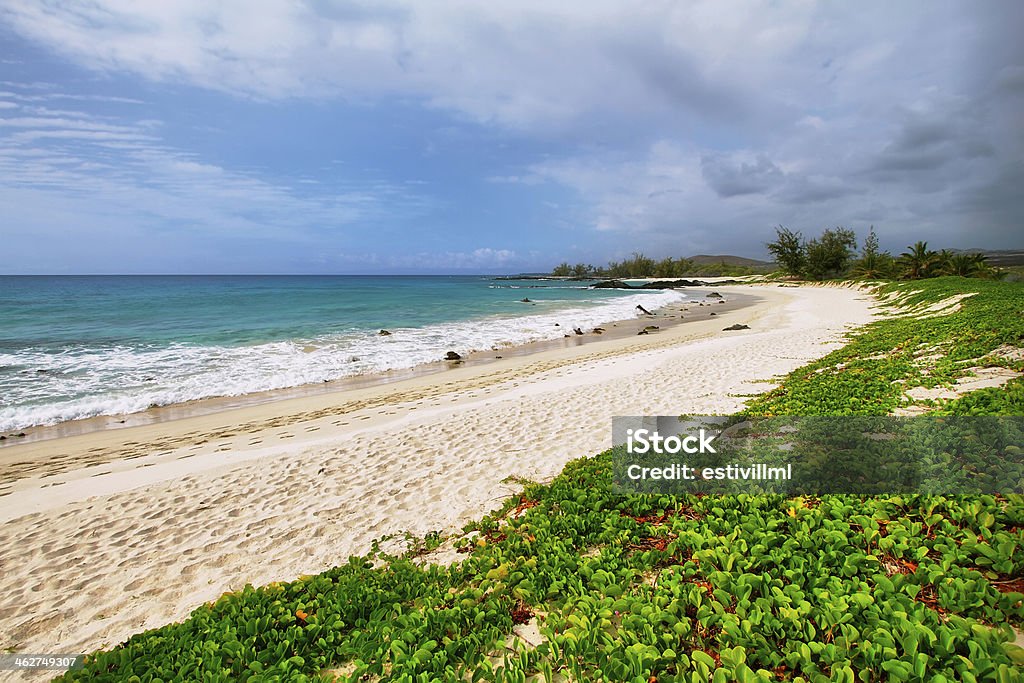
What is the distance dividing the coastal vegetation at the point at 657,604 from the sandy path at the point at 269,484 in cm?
82

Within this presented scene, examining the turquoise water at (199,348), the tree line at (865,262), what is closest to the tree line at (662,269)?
the tree line at (865,262)

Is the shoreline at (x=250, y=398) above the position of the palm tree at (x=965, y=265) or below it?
below

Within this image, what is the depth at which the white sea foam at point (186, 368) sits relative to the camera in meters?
12.1

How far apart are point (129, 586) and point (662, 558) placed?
5011 millimetres

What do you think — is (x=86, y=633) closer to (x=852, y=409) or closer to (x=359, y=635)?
(x=359, y=635)

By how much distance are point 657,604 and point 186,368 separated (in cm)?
1826

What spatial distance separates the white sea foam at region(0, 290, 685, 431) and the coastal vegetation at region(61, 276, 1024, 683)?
11.4 meters

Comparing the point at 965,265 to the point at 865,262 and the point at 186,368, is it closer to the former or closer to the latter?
the point at 865,262

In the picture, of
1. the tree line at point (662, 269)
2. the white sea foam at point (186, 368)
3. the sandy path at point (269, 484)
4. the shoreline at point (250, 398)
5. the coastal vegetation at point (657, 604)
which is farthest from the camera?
the tree line at point (662, 269)

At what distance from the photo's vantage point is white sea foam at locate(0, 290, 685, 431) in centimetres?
1215

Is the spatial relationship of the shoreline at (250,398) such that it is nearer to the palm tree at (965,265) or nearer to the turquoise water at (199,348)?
the turquoise water at (199,348)

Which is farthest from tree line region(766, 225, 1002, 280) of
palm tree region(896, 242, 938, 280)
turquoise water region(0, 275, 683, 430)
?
turquoise water region(0, 275, 683, 430)

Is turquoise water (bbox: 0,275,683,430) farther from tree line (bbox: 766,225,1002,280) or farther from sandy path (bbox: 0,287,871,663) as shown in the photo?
tree line (bbox: 766,225,1002,280)

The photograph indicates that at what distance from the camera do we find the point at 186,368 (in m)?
16.4
